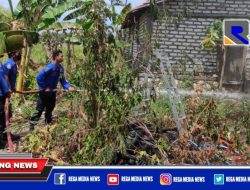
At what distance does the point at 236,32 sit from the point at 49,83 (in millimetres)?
3183

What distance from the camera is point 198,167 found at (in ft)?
8.80

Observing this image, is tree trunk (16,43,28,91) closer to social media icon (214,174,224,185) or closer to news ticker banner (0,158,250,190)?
news ticker banner (0,158,250,190)

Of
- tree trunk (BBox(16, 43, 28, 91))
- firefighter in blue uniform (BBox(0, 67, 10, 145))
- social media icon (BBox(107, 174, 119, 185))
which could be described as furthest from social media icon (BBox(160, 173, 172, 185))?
tree trunk (BBox(16, 43, 28, 91))

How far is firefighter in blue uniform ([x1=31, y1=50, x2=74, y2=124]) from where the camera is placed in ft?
17.4

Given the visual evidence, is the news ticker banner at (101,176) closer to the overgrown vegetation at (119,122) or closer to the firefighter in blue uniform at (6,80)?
the overgrown vegetation at (119,122)

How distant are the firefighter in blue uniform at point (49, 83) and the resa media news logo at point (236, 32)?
260cm

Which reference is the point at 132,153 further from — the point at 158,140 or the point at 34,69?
the point at 34,69

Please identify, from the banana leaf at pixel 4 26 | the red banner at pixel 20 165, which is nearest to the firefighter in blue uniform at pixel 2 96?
the banana leaf at pixel 4 26

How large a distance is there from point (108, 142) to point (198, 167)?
1.13 meters

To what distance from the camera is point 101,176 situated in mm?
2645

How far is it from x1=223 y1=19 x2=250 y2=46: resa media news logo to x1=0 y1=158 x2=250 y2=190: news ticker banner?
84 centimetres

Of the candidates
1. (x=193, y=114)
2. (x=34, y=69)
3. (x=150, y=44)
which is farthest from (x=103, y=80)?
(x=34, y=69)

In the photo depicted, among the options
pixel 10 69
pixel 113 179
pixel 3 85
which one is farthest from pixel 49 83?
pixel 113 179

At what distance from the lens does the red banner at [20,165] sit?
2.67 metres
